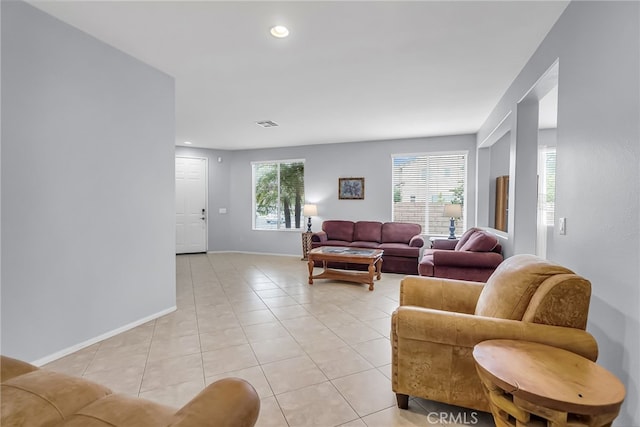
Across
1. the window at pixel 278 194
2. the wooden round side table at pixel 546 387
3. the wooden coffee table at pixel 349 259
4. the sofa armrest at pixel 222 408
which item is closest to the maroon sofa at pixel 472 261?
the wooden coffee table at pixel 349 259

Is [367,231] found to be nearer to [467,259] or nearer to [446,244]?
[446,244]

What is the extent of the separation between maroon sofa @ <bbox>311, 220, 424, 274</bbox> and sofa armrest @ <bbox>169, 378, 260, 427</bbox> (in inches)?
190

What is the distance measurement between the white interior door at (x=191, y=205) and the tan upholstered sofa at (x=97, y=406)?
253 inches

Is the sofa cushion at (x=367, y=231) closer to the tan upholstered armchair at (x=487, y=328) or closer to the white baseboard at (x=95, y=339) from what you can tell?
the white baseboard at (x=95, y=339)

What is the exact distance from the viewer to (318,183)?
23.3 feet

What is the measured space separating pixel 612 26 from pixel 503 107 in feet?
7.78

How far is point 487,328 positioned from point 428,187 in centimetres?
506

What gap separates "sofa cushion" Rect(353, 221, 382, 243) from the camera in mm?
6207

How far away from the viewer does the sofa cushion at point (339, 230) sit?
6393 millimetres

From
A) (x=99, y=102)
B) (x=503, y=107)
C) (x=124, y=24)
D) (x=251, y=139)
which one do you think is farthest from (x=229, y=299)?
(x=503, y=107)

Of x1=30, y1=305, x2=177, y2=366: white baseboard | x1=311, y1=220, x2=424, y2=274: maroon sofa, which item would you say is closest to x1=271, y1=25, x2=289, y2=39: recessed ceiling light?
x1=30, y1=305, x2=177, y2=366: white baseboard

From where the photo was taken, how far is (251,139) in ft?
21.3

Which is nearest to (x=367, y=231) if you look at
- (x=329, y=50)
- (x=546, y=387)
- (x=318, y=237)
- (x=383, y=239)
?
(x=383, y=239)

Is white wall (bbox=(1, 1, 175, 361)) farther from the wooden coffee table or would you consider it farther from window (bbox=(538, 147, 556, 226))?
window (bbox=(538, 147, 556, 226))
